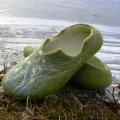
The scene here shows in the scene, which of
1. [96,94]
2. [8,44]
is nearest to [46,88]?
[96,94]

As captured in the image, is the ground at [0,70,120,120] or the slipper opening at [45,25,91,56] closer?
the ground at [0,70,120,120]

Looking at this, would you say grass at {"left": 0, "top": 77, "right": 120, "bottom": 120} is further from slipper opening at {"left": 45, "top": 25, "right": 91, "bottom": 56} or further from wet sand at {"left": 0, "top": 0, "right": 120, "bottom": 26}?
wet sand at {"left": 0, "top": 0, "right": 120, "bottom": 26}

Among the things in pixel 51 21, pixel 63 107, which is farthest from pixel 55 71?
pixel 51 21

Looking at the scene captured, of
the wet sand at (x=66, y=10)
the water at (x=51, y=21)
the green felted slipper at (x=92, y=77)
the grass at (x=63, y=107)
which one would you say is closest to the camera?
the grass at (x=63, y=107)

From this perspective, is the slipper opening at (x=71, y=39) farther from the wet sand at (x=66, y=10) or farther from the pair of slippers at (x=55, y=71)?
the wet sand at (x=66, y=10)

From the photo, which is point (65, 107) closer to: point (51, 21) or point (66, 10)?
point (51, 21)

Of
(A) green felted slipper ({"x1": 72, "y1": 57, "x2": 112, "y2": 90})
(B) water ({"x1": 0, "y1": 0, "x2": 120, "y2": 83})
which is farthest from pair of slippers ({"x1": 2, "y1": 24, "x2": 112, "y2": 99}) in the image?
(B) water ({"x1": 0, "y1": 0, "x2": 120, "y2": 83})

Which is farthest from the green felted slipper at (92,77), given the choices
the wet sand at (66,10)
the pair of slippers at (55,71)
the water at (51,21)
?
the wet sand at (66,10)
